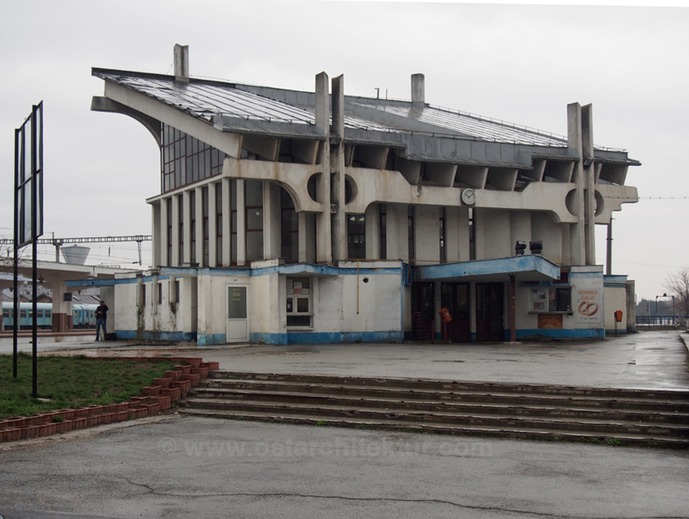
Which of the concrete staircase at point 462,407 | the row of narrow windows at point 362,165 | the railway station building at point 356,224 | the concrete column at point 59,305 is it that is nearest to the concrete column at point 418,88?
the railway station building at point 356,224

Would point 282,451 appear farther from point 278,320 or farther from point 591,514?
point 278,320

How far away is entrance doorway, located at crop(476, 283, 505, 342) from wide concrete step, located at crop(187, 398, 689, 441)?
2166cm

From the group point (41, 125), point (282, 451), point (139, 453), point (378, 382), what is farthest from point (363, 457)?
point (41, 125)

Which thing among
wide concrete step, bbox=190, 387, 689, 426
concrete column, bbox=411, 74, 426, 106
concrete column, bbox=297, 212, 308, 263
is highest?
concrete column, bbox=411, 74, 426, 106

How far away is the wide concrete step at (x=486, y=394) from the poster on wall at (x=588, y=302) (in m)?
21.1

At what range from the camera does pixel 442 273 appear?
3219cm

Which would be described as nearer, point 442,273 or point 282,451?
point 282,451

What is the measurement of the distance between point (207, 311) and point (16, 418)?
16.2m

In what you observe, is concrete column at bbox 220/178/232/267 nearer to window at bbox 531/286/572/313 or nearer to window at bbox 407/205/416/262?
window at bbox 407/205/416/262

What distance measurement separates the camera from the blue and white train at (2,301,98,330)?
65.9 metres

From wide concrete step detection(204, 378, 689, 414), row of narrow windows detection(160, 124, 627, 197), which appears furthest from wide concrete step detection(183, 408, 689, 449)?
row of narrow windows detection(160, 124, 627, 197)

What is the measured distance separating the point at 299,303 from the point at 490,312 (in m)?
9.98

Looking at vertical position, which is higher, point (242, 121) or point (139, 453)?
point (242, 121)

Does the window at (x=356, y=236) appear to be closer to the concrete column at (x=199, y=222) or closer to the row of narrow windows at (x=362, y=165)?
the row of narrow windows at (x=362, y=165)
